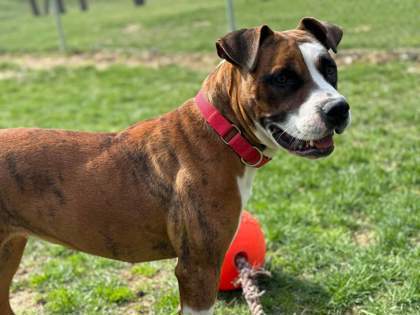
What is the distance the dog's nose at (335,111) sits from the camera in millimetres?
2764

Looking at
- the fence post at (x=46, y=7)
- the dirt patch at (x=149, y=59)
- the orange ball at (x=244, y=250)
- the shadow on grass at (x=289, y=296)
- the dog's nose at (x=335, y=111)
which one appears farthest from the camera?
the fence post at (x=46, y=7)

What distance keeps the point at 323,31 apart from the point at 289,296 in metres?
1.89

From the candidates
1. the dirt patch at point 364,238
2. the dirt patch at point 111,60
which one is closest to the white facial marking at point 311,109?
the dirt patch at point 364,238

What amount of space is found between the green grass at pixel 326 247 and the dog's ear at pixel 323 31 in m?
1.75

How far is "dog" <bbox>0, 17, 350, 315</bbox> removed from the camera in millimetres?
2893

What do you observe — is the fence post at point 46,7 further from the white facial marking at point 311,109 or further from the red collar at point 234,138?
the white facial marking at point 311,109

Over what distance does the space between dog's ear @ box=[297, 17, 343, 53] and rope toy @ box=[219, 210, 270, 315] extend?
1.32 m

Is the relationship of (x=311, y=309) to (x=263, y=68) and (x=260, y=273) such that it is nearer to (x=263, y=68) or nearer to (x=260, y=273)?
(x=260, y=273)

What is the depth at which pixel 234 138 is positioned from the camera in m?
3.01

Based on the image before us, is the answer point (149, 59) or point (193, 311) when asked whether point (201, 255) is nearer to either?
point (193, 311)

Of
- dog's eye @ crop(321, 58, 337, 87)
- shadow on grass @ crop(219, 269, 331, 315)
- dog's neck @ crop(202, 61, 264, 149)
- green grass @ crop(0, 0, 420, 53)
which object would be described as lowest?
Answer: green grass @ crop(0, 0, 420, 53)

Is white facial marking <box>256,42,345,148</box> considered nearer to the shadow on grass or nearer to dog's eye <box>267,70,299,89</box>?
dog's eye <box>267,70,299,89</box>

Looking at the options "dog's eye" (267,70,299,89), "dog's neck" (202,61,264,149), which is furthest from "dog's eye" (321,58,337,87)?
"dog's neck" (202,61,264,149)

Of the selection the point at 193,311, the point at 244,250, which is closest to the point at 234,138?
the point at 193,311
